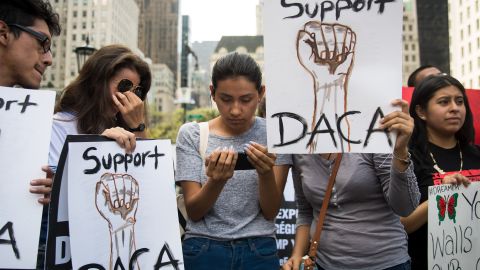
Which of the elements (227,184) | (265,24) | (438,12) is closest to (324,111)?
(265,24)

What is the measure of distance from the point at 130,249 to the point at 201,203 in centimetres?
35

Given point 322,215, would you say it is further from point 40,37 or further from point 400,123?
point 40,37

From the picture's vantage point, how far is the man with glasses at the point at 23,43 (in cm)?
165

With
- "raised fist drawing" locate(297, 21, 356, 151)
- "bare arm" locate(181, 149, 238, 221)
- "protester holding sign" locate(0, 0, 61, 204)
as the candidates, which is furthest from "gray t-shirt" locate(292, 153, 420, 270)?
"protester holding sign" locate(0, 0, 61, 204)

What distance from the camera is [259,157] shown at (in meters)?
1.73

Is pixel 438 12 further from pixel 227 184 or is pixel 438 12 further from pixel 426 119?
pixel 227 184

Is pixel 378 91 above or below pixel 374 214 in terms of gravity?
above

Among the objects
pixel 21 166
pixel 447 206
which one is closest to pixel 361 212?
pixel 447 206

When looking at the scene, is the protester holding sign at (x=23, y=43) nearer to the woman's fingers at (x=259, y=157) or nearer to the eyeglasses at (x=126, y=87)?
the eyeglasses at (x=126, y=87)

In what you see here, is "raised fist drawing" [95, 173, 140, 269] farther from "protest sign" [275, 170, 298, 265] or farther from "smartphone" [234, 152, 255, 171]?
"protest sign" [275, 170, 298, 265]

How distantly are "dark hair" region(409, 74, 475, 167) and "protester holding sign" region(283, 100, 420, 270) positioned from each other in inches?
24.5

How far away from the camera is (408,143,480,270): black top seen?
2.27m

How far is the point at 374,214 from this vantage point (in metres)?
1.90

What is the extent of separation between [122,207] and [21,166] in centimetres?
35
